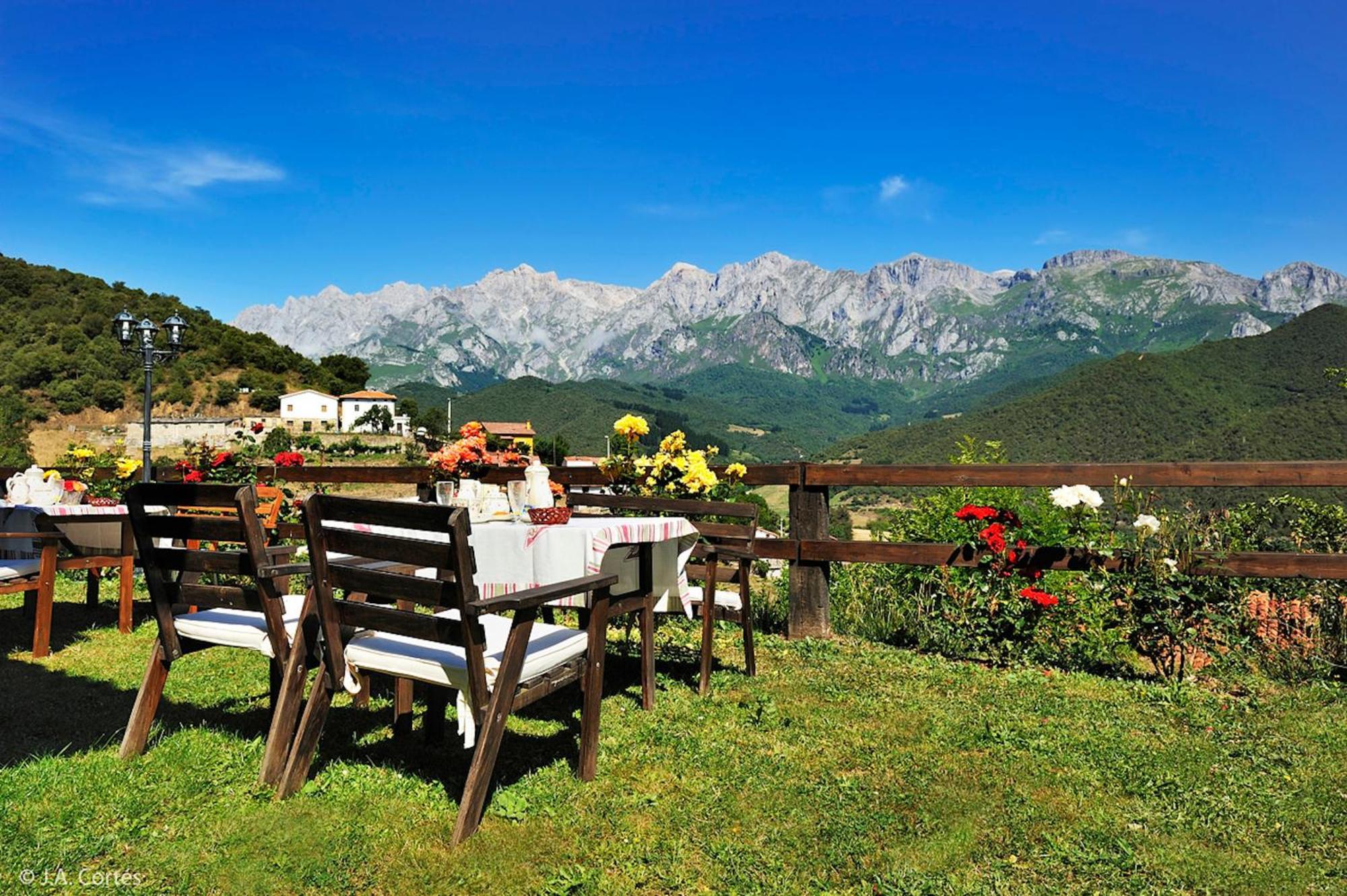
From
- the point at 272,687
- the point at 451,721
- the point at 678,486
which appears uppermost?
the point at 678,486

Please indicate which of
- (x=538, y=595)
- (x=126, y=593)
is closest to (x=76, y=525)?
(x=126, y=593)

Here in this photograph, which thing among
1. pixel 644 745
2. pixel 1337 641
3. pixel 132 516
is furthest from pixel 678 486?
pixel 1337 641

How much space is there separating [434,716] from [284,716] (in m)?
0.59

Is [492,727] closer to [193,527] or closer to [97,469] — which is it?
[193,527]

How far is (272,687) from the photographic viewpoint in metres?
3.22

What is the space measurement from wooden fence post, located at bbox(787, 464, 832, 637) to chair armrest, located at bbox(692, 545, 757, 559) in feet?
3.54

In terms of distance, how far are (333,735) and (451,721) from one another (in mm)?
482

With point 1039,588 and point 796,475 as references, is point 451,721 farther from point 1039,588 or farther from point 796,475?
point 1039,588

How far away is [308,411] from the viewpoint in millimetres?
84625

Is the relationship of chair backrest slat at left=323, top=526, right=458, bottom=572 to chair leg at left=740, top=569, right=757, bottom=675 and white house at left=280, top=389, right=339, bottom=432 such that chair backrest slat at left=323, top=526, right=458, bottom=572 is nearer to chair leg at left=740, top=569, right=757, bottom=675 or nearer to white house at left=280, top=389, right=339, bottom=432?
chair leg at left=740, top=569, right=757, bottom=675

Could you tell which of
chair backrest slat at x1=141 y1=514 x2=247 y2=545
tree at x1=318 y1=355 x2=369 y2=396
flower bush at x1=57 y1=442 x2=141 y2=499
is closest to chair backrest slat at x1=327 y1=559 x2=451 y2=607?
chair backrest slat at x1=141 y1=514 x2=247 y2=545

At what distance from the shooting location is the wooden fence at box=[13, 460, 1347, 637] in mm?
3928

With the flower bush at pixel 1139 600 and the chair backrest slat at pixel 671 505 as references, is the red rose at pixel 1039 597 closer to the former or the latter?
the flower bush at pixel 1139 600

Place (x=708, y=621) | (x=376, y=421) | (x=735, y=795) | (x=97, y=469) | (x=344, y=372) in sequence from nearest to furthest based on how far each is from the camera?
(x=735, y=795), (x=708, y=621), (x=97, y=469), (x=376, y=421), (x=344, y=372)
